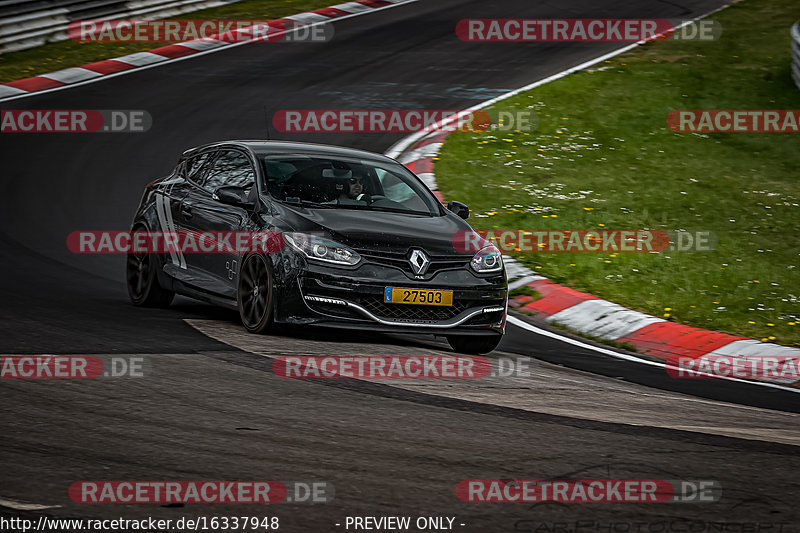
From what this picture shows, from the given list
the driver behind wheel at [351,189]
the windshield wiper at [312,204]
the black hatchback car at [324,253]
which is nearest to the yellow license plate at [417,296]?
the black hatchback car at [324,253]

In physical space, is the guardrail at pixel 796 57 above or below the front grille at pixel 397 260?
above

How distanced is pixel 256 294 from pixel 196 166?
210 centimetres

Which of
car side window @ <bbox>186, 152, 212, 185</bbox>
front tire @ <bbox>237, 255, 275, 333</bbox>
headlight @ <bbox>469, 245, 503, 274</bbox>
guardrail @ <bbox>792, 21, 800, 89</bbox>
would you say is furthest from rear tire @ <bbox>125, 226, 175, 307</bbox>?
guardrail @ <bbox>792, 21, 800, 89</bbox>

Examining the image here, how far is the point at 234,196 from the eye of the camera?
945 centimetres

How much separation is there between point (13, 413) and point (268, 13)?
22214 mm

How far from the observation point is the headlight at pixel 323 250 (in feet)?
28.7

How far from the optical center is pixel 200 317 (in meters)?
10.0

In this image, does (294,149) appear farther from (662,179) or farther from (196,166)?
(662,179)

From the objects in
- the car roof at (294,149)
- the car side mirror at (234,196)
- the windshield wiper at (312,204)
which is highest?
the car roof at (294,149)

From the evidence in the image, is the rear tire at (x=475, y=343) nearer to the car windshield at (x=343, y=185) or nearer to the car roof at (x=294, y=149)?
the car windshield at (x=343, y=185)

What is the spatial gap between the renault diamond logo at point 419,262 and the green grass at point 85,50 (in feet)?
44.8

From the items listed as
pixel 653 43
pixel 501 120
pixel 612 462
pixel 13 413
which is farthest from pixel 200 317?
pixel 653 43

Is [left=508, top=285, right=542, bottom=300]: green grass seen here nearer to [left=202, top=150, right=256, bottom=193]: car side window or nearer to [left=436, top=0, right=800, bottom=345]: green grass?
[left=436, top=0, right=800, bottom=345]: green grass

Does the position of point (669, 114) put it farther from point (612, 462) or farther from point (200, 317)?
point (612, 462)
